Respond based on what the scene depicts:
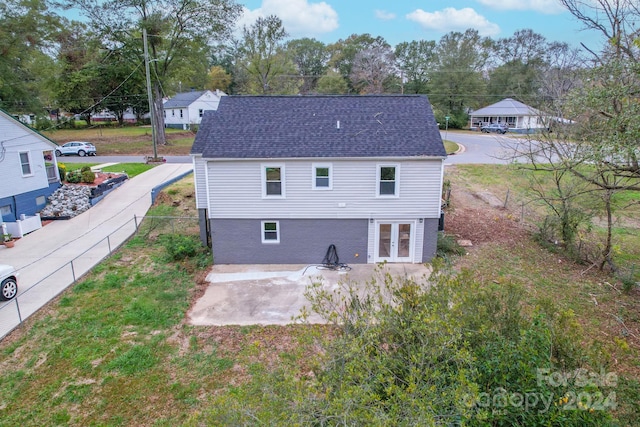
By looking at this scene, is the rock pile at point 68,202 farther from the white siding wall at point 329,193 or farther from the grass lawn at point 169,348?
the white siding wall at point 329,193

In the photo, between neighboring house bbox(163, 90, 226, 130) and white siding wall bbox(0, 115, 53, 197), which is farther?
neighboring house bbox(163, 90, 226, 130)

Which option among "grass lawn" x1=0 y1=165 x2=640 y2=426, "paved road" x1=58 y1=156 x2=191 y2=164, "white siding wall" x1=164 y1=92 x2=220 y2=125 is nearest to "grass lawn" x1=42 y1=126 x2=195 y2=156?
"paved road" x1=58 y1=156 x2=191 y2=164

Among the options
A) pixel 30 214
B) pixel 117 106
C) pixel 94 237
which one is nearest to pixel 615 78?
pixel 94 237

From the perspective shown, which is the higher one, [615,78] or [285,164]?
[615,78]

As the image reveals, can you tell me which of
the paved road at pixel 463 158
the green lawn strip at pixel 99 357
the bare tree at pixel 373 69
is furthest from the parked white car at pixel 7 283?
the bare tree at pixel 373 69

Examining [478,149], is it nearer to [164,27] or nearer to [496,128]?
[496,128]

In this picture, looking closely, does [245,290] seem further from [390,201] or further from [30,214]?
[30,214]

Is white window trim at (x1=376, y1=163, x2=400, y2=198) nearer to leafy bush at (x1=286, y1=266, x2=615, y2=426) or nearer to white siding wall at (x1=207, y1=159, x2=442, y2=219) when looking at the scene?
white siding wall at (x1=207, y1=159, x2=442, y2=219)
